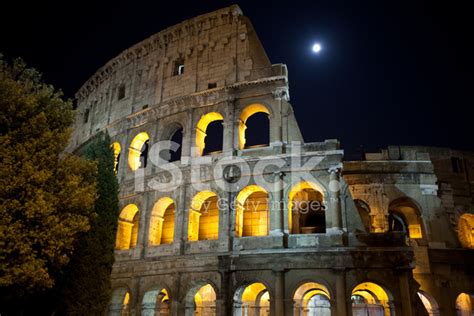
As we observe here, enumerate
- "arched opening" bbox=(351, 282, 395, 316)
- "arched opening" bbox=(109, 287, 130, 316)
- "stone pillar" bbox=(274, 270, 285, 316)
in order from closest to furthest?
"stone pillar" bbox=(274, 270, 285, 316) < "arched opening" bbox=(351, 282, 395, 316) < "arched opening" bbox=(109, 287, 130, 316)

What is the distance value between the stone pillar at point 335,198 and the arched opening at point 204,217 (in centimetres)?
527

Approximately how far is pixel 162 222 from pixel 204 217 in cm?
224

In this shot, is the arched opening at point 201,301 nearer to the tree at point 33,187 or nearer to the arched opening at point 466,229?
the tree at point 33,187

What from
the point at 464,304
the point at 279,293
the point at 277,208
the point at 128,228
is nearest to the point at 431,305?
the point at 464,304

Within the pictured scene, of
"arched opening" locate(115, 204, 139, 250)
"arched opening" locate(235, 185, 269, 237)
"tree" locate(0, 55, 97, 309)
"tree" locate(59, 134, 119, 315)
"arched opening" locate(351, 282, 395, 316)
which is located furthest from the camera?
"arched opening" locate(115, 204, 139, 250)

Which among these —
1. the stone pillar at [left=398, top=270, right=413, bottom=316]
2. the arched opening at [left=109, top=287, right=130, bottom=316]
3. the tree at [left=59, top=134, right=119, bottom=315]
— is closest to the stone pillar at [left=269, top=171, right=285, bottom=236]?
the stone pillar at [left=398, top=270, right=413, bottom=316]

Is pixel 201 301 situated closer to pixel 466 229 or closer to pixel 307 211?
pixel 307 211

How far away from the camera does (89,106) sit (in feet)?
90.9

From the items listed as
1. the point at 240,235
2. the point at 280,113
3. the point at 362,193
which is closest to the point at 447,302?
the point at 362,193

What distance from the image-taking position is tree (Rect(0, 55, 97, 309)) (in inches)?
420

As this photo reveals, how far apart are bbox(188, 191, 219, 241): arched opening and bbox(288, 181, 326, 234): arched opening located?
3.62 metres

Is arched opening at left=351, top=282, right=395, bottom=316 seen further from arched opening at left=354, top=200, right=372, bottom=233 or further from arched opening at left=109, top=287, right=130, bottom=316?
arched opening at left=109, top=287, right=130, bottom=316

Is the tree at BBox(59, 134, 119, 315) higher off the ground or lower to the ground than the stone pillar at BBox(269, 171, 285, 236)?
lower

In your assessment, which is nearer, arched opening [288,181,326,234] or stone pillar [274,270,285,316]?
stone pillar [274,270,285,316]
